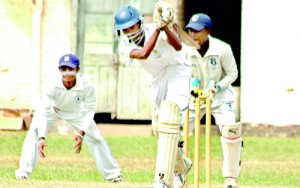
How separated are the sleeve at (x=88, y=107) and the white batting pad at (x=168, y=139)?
9.70ft

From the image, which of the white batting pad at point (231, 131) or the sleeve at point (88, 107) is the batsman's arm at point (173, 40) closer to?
the white batting pad at point (231, 131)

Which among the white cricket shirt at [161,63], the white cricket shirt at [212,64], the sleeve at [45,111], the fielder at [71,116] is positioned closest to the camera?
the white cricket shirt at [161,63]

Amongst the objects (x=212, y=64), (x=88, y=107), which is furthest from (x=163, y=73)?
(x=88, y=107)

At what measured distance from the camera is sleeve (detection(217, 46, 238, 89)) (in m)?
14.6

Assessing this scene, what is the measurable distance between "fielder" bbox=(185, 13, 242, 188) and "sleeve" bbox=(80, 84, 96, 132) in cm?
123

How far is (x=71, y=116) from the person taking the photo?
1566 cm

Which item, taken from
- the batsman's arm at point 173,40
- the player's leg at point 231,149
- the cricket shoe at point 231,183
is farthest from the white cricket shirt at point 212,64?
the batsman's arm at point 173,40

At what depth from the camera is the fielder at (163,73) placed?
40.1ft

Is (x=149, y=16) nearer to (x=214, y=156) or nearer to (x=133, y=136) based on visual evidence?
(x=133, y=136)

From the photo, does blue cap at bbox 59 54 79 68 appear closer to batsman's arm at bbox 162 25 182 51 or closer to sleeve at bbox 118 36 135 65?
sleeve at bbox 118 36 135 65

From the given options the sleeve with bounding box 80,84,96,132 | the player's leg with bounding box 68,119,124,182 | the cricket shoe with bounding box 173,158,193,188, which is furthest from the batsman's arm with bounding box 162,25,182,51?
the player's leg with bounding box 68,119,124,182

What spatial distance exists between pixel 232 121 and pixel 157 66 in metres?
1.88

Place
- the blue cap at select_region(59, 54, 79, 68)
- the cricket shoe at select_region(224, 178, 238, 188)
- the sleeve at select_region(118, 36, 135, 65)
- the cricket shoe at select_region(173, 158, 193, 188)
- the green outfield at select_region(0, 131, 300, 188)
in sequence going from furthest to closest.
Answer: the green outfield at select_region(0, 131, 300, 188) → the blue cap at select_region(59, 54, 79, 68) → the cricket shoe at select_region(224, 178, 238, 188) → the cricket shoe at select_region(173, 158, 193, 188) → the sleeve at select_region(118, 36, 135, 65)

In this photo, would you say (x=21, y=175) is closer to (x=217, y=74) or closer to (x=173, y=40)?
(x=217, y=74)
